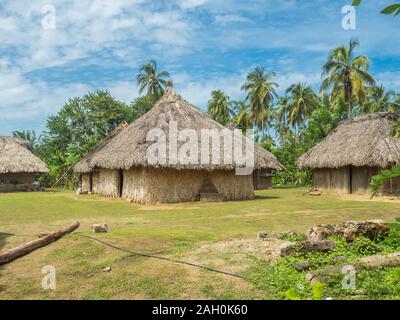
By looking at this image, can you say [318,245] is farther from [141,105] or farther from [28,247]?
[141,105]

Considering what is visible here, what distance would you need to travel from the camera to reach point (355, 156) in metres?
19.7

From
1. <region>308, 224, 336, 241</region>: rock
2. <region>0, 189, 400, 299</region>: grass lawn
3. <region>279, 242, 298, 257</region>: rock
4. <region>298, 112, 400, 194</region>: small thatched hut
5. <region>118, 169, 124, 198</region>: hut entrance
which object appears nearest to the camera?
<region>0, 189, 400, 299</region>: grass lawn

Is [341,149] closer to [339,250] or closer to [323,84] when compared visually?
[323,84]

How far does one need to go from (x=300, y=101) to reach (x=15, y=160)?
2472 cm

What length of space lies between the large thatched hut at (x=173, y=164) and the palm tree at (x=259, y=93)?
730 inches

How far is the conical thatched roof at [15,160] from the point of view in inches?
1059

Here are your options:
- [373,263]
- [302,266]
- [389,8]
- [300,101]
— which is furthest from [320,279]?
[300,101]

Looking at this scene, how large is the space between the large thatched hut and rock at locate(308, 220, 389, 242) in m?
9.18

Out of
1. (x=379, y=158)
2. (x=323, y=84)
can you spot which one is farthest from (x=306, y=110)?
(x=379, y=158)

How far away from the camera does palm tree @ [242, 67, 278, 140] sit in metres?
38.1

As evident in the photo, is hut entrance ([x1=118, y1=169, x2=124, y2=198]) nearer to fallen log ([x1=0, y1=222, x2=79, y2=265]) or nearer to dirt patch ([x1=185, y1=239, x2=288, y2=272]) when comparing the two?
fallen log ([x1=0, y1=222, x2=79, y2=265])

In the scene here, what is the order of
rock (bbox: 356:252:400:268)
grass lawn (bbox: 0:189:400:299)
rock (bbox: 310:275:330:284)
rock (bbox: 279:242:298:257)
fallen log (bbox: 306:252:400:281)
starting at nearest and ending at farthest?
rock (bbox: 310:275:330:284)
grass lawn (bbox: 0:189:400:299)
fallen log (bbox: 306:252:400:281)
rock (bbox: 356:252:400:268)
rock (bbox: 279:242:298:257)

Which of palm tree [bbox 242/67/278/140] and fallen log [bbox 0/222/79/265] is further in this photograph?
palm tree [bbox 242/67/278/140]

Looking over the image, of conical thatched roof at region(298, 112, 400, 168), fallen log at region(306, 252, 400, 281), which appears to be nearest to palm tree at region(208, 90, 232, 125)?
conical thatched roof at region(298, 112, 400, 168)
